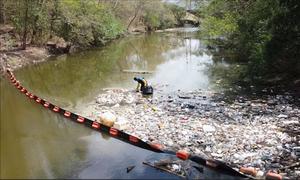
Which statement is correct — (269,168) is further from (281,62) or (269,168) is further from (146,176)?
(281,62)

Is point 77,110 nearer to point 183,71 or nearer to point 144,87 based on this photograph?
point 144,87

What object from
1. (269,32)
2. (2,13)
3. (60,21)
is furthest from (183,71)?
(2,13)

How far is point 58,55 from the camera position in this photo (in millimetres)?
28438

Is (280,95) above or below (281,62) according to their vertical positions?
below

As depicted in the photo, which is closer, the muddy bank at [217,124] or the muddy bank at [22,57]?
the muddy bank at [217,124]

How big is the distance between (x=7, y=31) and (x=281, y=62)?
2001 centimetres

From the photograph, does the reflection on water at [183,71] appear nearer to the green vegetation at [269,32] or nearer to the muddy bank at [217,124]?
the muddy bank at [217,124]

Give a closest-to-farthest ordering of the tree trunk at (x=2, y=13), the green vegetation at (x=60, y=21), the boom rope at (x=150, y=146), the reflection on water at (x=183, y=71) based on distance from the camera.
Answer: the boom rope at (x=150, y=146)
the reflection on water at (x=183, y=71)
the green vegetation at (x=60, y=21)
the tree trunk at (x=2, y=13)

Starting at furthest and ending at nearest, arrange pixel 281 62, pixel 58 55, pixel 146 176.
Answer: pixel 58 55 → pixel 281 62 → pixel 146 176

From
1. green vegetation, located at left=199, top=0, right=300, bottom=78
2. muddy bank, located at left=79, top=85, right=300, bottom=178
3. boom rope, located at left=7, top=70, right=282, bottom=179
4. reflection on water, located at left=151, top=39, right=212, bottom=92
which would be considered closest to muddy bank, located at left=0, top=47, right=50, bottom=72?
reflection on water, located at left=151, top=39, right=212, bottom=92

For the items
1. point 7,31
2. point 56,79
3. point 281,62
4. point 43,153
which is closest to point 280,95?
point 281,62

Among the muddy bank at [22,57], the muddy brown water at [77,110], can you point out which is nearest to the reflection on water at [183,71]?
the muddy brown water at [77,110]

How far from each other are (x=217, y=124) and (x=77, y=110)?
16.6 ft

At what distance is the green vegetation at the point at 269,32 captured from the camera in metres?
13.9
